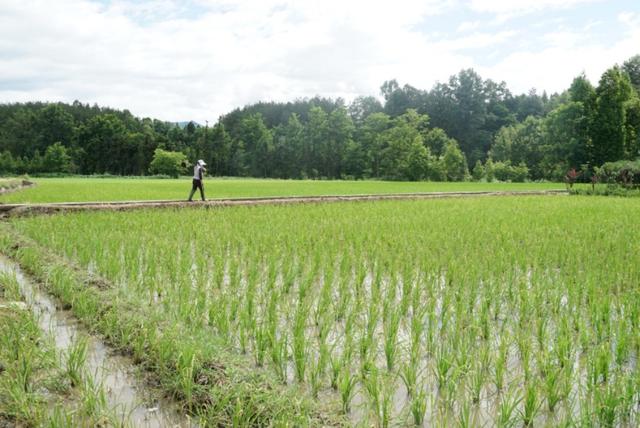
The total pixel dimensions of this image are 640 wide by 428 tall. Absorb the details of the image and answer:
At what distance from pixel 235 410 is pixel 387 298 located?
2719mm

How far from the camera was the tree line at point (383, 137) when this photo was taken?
134 ft

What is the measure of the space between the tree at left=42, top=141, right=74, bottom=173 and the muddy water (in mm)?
62408

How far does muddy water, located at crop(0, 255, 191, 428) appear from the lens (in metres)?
2.71

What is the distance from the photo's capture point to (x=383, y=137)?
54.9m

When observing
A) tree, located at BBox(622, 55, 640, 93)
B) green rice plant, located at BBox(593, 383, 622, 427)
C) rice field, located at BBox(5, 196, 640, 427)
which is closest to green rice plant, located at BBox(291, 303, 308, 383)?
rice field, located at BBox(5, 196, 640, 427)

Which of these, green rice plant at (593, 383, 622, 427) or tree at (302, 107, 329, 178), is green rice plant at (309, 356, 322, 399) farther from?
tree at (302, 107, 329, 178)

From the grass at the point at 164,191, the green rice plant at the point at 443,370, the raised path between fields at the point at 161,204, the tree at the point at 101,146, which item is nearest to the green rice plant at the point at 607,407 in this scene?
the green rice plant at the point at 443,370

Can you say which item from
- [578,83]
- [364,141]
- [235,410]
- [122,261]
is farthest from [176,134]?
[235,410]

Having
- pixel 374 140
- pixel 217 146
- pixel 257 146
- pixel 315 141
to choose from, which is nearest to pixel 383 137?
pixel 374 140

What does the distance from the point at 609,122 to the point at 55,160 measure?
191 ft

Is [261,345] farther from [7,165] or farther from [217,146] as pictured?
[217,146]

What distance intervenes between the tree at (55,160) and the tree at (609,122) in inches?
2235

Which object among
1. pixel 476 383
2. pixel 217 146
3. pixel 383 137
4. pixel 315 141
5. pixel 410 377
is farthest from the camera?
pixel 217 146

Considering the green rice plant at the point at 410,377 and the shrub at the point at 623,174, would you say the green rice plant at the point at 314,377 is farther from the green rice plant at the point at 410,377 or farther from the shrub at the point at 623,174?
the shrub at the point at 623,174
